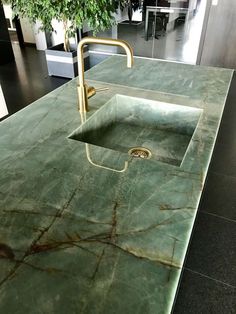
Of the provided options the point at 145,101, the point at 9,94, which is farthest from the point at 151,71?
the point at 9,94

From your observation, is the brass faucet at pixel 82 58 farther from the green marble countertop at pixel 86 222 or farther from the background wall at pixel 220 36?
the background wall at pixel 220 36

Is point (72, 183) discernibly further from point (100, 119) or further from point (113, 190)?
point (100, 119)

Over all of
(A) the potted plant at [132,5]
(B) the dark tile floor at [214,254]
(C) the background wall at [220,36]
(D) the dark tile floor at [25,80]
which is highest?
(A) the potted plant at [132,5]

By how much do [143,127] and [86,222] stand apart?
968 mm

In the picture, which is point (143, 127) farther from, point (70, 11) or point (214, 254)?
point (70, 11)

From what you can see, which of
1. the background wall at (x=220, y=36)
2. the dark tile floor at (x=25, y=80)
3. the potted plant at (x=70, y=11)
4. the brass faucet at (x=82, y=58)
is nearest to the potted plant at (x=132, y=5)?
the potted plant at (x=70, y=11)

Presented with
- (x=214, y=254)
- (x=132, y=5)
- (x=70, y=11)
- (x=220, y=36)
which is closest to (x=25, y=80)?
→ (x=70, y=11)

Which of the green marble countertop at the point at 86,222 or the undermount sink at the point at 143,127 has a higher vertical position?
the green marble countertop at the point at 86,222

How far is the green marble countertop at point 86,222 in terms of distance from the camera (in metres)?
0.57

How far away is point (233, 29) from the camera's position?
13.6 ft

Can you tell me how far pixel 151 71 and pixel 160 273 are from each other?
1.59 m

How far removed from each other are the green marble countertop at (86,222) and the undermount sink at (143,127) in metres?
0.17

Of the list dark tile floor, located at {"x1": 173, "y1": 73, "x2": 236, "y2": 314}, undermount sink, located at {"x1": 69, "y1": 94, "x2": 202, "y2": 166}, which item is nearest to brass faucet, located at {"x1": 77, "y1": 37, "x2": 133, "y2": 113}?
undermount sink, located at {"x1": 69, "y1": 94, "x2": 202, "y2": 166}

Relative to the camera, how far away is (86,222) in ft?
2.41
